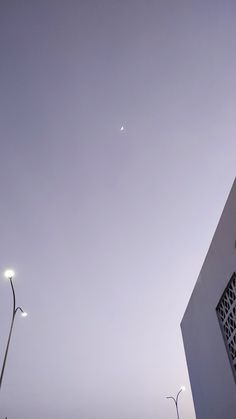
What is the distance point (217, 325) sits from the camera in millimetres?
17094

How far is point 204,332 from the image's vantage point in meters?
19.5

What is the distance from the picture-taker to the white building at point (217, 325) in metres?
15.2

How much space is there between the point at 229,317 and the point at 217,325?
153cm

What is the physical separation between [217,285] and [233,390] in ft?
17.1

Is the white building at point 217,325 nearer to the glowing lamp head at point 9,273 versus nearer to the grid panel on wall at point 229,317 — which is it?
the grid panel on wall at point 229,317

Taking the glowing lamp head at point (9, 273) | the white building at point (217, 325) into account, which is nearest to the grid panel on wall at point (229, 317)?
the white building at point (217, 325)

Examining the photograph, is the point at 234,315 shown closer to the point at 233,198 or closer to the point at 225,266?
the point at 225,266

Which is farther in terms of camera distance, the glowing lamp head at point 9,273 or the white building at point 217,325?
the white building at point 217,325

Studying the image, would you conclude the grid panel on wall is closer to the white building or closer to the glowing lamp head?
the white building

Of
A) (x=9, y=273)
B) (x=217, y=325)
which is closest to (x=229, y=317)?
(x=217, y=325)

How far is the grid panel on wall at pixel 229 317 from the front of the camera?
598 inches

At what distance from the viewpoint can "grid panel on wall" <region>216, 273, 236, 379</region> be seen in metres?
15.2

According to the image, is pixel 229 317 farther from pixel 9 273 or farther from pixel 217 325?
pixel 9 273

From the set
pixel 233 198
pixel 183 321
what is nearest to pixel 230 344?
pixel 233 198
